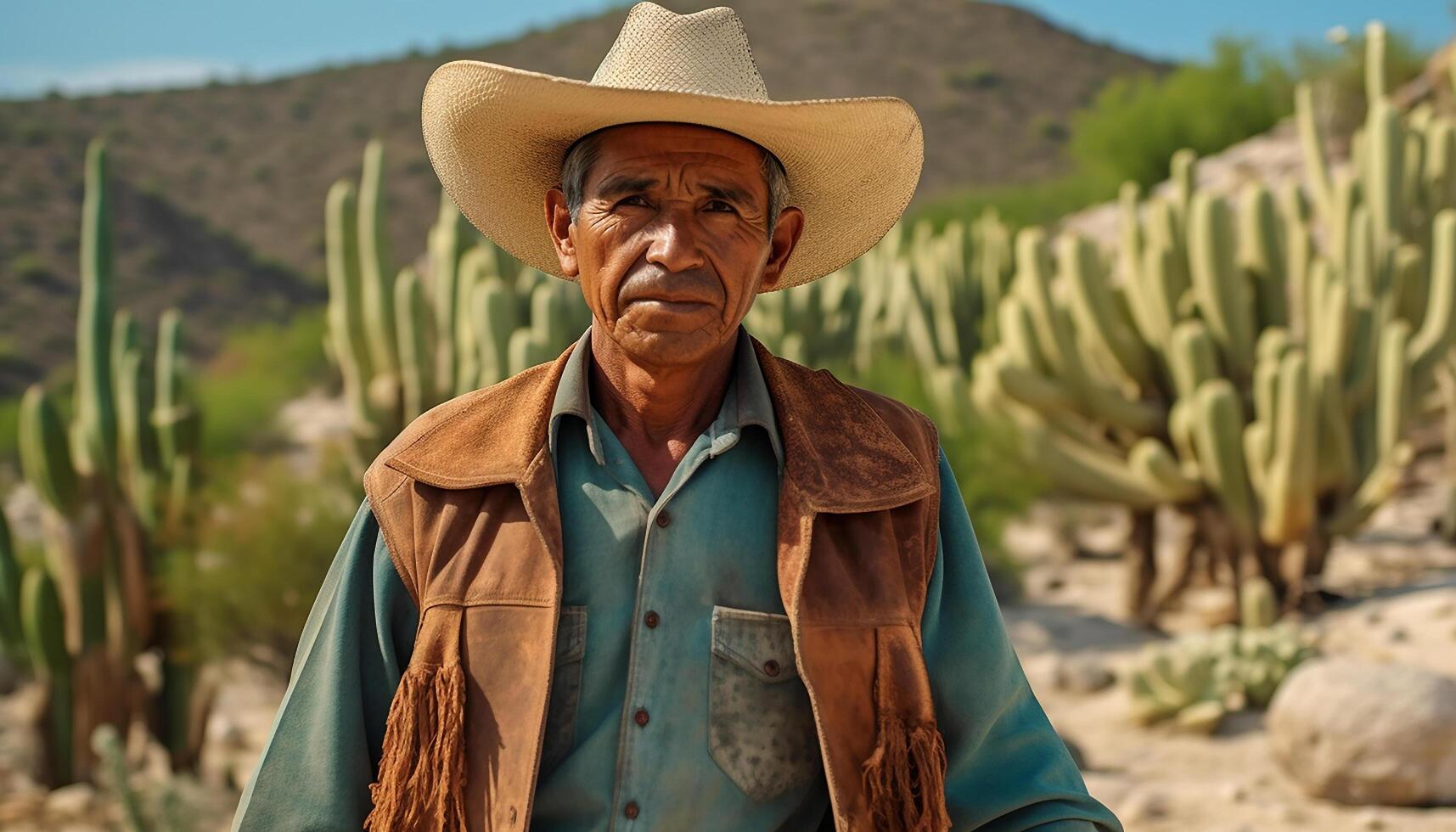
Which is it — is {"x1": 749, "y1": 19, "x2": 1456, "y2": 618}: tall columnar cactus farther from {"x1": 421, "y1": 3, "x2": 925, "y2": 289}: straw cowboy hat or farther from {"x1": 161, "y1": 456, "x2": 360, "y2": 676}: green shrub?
{"x1": 421, "y1": 3, "x2": 925, "y2": 289}: straw cowboy hat

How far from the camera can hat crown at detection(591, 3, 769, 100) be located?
201cm

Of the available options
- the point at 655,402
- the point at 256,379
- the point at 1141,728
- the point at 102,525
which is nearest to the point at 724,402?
the point at 655,402

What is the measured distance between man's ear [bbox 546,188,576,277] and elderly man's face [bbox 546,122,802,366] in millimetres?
93

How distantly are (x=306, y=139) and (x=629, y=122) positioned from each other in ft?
160

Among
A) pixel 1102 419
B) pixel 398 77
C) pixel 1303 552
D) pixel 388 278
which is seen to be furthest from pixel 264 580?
pixel 398 77

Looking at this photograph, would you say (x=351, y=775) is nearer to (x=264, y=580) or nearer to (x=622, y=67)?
(x=622, y=67)

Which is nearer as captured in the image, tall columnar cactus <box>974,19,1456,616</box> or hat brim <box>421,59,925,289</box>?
hat brim <box>421,59,925,289</box>

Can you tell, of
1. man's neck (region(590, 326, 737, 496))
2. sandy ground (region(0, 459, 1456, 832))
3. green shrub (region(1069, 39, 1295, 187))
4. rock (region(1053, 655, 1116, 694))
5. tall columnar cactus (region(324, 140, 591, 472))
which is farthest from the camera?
green shrub (region(1069, 39, 1295, 187))

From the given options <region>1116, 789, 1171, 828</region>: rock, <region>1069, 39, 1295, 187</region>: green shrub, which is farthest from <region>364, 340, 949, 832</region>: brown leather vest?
<region>1069, 39, 1295, 187</region>: green shrub

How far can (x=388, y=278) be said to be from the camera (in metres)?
10.2

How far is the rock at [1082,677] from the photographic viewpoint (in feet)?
28.2

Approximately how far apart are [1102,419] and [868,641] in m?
8.98

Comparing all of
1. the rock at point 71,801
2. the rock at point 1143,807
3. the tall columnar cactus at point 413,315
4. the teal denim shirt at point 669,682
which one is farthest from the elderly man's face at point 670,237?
the rock at point 71,801

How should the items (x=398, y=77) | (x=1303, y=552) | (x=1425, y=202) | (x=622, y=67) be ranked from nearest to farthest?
(x=622, y=67), (x=1303, y=552), (x=1425, y=202), (x=398, y=77)
